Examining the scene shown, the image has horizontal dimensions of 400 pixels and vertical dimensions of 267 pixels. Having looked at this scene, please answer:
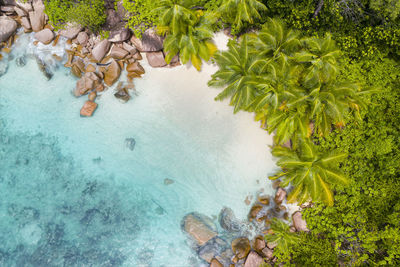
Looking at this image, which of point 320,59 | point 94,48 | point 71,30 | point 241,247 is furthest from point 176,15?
point 241,247

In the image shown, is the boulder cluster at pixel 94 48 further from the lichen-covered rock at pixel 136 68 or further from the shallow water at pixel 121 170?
the shallow water at pixel 121 170

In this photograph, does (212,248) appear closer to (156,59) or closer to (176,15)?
(156,59)

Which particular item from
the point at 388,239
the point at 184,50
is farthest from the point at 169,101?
the point at 388,239

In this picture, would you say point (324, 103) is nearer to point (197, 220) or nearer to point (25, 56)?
point (197, 220)

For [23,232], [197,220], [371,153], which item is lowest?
[23,232]

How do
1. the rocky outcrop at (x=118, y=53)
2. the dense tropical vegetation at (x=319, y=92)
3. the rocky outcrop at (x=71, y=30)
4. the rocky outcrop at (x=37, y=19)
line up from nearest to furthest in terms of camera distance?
the dense tropical vegetation at (x=319, y=92)
the rocky outcrop at (x=118, y=53)
the rocky outcrop at (x=71, y=30)
the rocky outcrop at (x=37, y=19)

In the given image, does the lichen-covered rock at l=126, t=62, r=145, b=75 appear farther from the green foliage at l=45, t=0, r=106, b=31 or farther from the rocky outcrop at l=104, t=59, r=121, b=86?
the green foliage at l=45, t=0, r=106, b=31

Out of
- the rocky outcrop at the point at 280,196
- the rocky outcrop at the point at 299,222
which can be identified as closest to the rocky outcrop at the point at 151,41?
the rocky outcrop at the point at 280,196
